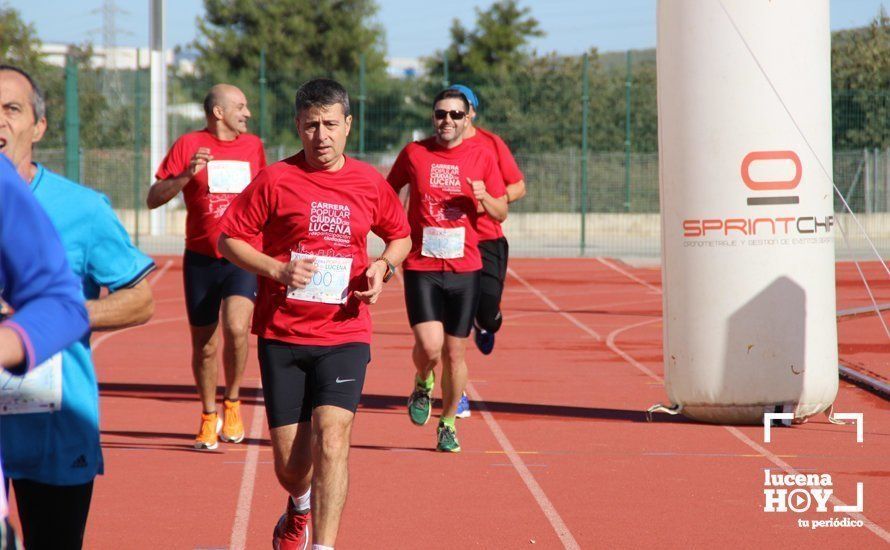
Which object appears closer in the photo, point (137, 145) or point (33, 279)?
point (33, 279)

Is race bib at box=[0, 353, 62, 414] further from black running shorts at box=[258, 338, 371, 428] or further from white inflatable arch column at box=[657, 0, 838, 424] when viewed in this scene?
white inflatable arch column at box=[657, 0, 838, 424]

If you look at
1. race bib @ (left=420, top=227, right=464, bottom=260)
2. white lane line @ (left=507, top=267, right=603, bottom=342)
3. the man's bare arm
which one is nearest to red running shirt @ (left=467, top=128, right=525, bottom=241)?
race bib @ (left=420, top=227, right=464, bottom=260)

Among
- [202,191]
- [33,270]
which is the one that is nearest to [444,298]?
[202,191]

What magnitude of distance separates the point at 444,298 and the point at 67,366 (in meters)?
5.01

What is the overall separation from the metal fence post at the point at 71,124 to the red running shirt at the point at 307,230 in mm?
21878

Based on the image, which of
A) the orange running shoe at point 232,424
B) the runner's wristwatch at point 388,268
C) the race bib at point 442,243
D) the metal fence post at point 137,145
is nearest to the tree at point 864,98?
the metal fence post at point 137,145

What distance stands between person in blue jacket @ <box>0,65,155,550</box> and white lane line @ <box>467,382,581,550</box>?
2935 millimetres

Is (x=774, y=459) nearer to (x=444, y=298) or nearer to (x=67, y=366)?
(x=444, y=298)

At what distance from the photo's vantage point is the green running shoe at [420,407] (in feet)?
28.7

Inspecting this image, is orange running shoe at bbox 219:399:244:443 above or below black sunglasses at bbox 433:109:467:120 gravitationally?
below

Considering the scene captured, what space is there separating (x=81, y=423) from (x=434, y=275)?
4946 millimetres

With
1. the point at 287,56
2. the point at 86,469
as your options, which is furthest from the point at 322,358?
the point at 287,56

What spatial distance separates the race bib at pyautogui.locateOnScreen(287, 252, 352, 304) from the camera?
5.65m

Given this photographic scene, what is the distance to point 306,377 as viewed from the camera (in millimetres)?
5793
